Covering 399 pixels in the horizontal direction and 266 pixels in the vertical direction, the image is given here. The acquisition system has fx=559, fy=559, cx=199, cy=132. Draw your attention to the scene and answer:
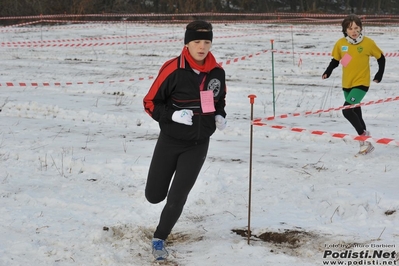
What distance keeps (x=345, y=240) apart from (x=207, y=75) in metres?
1.87

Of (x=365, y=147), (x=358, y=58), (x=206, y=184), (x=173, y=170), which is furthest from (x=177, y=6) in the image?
(x=173, y=170)

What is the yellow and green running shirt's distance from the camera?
24.0 ft

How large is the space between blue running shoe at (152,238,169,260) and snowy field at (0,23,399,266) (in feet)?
0.40

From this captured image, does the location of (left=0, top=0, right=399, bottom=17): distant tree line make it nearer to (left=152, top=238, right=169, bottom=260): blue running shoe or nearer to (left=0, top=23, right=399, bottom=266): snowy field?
(left=0, top=23, right=399, bottom=266): snowy field

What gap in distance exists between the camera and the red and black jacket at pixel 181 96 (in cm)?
428

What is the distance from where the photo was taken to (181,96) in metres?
4.34

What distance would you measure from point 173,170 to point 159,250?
664 mm

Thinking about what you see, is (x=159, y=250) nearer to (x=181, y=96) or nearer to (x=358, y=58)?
(x=181, y=96)

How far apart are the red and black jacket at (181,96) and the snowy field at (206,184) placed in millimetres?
1101

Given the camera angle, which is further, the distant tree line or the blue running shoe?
the distant tree line

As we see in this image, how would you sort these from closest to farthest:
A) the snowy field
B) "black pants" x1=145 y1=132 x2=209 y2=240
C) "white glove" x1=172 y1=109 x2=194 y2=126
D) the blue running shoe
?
"white glove" x1=172 y1=109 x2=194 y2=126 → "black pants" x1=145 y1=132 x2=209 y2=240 → the blue running shoe → the snowy field

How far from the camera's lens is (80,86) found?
13.6m

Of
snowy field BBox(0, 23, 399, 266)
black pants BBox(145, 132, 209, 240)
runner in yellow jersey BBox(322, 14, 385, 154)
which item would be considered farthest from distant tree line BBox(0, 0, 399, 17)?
black pants BBox(145, 132, 209, 240)

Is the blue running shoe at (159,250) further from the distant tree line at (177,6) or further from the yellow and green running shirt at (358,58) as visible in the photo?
the distant tree line at (177,6)
